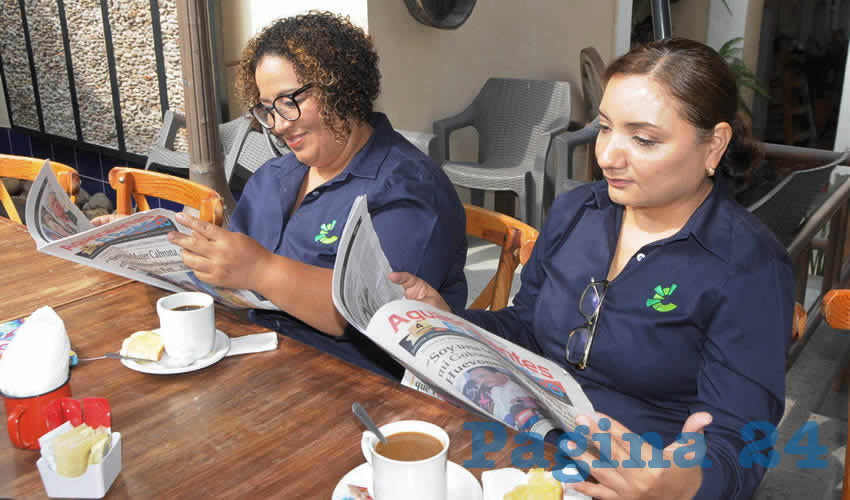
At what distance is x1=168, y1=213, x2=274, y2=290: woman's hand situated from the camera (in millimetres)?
1226

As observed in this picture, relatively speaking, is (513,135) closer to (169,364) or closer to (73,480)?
(169,364)

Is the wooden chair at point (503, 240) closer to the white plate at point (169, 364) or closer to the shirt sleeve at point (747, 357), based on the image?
the shirt sleeve at point (747, 357)

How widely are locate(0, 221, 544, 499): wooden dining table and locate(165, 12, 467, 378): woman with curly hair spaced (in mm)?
235

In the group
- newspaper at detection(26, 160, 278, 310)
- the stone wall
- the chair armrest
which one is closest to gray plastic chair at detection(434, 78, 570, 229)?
the chair armrest

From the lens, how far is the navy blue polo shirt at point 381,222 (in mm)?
1499

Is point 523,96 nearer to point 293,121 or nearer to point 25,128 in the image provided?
point 293,121

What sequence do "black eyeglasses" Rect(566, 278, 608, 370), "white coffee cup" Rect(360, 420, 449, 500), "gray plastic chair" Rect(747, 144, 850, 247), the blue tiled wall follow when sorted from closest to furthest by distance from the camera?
"white coffee cup" Rect(360, 420, 449, 500) < "black eyeglasses" Rect(566, 278, 608, 370) < "gray plastic chair" Rect(747, 144, 850, 247) < the blue tiled wall

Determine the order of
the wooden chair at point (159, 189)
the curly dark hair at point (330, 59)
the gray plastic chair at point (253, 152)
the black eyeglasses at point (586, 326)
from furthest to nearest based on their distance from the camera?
the gray plastic chair at point (253, 152), the wooden chair at point (159, 189), the curly dark hair at point (330, 59), the black eyeglasses at point (586, 326)

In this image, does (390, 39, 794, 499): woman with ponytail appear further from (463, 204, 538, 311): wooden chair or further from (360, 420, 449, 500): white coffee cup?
(360, 420, 449, 500): white coffee cup

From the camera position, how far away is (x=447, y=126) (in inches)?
169

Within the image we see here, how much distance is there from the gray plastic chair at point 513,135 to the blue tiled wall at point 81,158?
1774 mm

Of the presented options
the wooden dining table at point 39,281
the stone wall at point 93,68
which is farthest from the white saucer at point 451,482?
the stone wall at point 93,68

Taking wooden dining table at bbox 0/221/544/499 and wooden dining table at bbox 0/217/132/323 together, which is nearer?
wooden dining table at bbox 0/221/544/499

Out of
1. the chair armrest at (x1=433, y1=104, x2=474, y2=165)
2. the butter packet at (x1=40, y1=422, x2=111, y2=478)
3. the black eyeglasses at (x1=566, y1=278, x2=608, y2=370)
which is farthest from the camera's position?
the chair armrest at (x1=433, y1=104, x2=474, y2=165)
